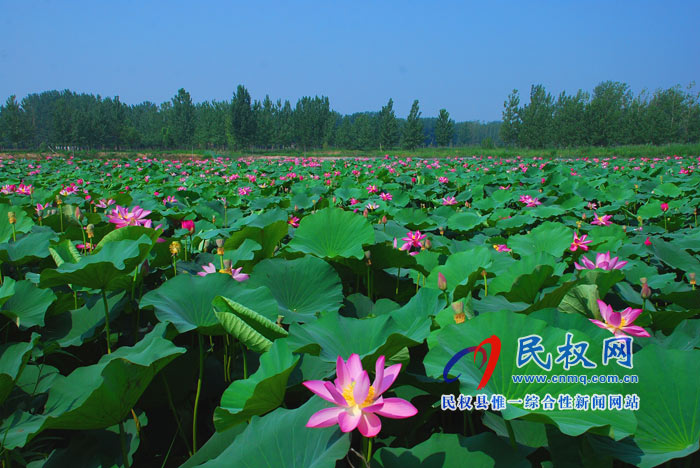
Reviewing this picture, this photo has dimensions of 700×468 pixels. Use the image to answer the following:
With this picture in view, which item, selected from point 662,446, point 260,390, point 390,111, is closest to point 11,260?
point 260,390

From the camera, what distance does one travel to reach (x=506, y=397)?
0.70m

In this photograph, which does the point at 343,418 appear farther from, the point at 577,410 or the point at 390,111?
the point at 390,111

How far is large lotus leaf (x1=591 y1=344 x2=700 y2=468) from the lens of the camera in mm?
631

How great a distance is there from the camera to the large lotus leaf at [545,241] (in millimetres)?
1803

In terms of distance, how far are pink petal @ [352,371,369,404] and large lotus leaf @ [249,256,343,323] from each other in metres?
0.71

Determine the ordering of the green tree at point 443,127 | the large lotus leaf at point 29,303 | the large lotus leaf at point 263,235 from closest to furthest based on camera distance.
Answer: the large lotus leaf at point 29,303 < the large lotus leaf at point 263,235 < the green tree at point 443,127

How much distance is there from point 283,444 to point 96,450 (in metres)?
0.53

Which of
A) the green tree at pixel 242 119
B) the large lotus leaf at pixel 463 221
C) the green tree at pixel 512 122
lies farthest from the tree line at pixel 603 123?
the large lotus leaf at pixel 463 221

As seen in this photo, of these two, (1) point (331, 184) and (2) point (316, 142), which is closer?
(1) point (331, 184)

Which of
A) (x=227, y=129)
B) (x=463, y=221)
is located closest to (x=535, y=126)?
(x=227, y=129)

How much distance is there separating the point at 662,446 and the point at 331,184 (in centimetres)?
528

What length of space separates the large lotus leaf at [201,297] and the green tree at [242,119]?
48.1 m

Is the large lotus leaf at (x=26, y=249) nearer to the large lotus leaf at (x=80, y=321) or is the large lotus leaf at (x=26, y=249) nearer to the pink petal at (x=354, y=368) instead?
the large lotus leaf at (x=80, y=321)

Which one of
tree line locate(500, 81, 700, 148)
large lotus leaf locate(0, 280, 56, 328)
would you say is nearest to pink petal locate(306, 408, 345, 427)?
large lotus leaf locate(0, 280, 56, 328)
